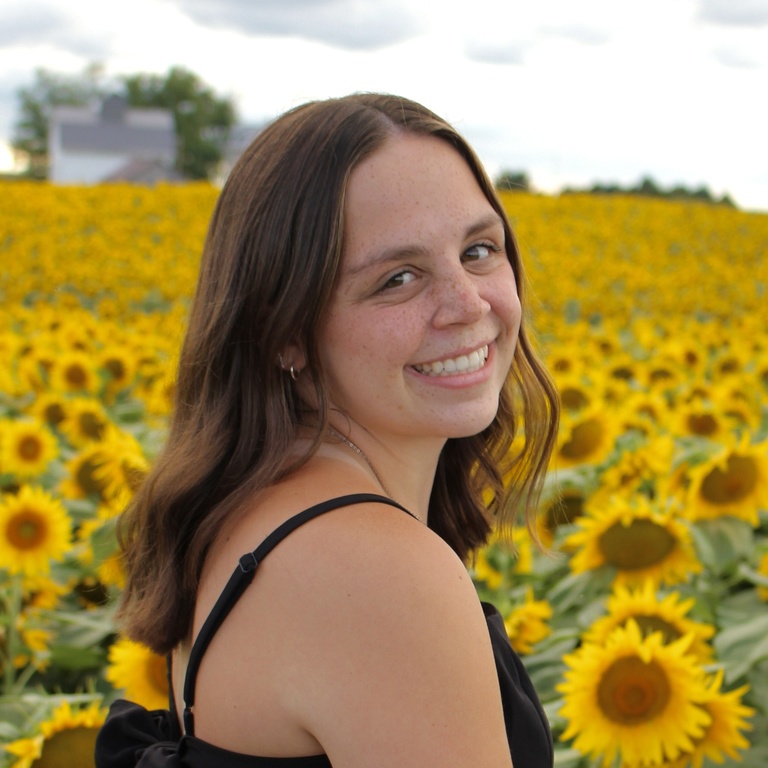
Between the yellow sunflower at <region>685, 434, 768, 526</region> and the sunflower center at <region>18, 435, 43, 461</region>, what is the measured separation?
2094mm

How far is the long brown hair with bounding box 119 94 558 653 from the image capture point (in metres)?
1.59

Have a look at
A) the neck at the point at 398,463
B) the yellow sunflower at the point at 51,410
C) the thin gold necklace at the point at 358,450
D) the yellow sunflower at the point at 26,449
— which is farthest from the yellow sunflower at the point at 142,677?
the yellow sunflower at the point at 51,410

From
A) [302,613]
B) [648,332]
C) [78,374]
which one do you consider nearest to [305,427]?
[302,613]

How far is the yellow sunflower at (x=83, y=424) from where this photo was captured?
4.02 m

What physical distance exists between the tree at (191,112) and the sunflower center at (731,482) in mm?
55149

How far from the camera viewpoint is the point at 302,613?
1.33 m

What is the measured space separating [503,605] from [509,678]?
1151mm

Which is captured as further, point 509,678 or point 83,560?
point 83,560

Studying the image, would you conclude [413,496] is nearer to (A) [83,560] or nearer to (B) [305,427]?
(B) [305,427]

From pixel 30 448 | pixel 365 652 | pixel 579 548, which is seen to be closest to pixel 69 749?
pixel 365 652

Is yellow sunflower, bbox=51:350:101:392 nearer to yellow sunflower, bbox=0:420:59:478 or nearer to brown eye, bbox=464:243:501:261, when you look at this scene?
yellow sunflower, bbox=0:420:59:478

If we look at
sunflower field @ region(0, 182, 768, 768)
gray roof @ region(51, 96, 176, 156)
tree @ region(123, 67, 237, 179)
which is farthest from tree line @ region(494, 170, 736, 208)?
gray roof @ region(51, 96, 176, 156)

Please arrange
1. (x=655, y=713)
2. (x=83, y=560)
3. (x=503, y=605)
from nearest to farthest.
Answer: (x=655, y=713)
(x=503, y=605)
(x=83, y=560)

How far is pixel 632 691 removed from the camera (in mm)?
1904
